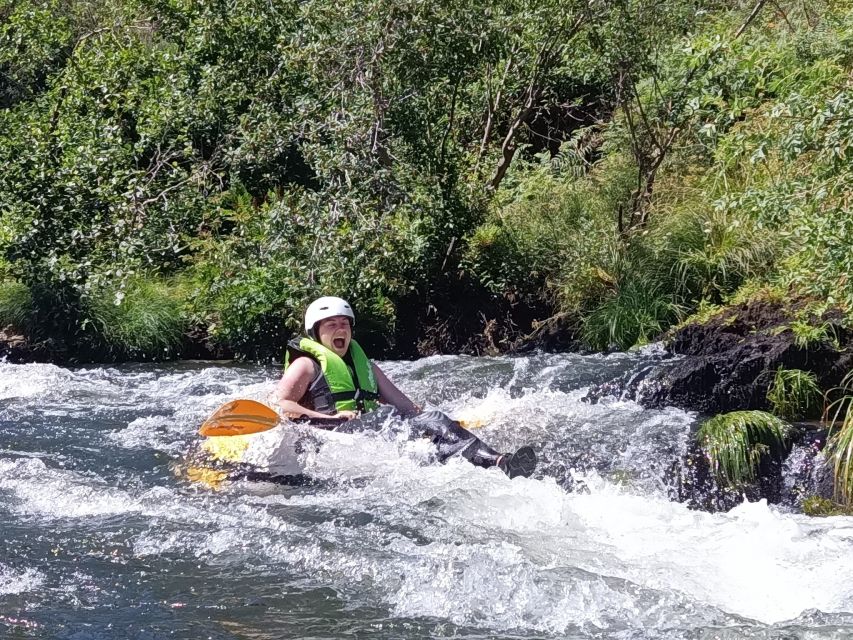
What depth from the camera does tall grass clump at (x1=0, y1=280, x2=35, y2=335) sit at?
10656 mm

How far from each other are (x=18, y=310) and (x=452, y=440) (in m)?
6.29

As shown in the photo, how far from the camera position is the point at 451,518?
5266 millimetres

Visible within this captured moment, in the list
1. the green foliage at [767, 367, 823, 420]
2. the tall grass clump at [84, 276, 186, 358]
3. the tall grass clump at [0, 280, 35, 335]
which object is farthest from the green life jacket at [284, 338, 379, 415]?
the tall grass clump at [0, 280, 35, 335]

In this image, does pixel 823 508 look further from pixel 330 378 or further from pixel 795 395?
pixel 330 378

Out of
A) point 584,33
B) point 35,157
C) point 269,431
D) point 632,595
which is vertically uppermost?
point 584,33

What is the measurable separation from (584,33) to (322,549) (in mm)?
6610

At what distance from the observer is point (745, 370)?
7.10m

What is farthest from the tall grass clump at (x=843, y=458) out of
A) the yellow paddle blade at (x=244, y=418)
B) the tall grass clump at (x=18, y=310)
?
the tall grass clump at (x=18, y=310)

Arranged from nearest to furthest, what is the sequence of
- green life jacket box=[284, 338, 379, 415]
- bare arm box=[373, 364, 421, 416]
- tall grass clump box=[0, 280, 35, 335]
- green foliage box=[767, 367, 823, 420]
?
green life jacket box=[284, 338, 379, 415], green foliage box=[767, 367, 823, 420], bare arm box=[373, 364, 421, 416], tall grass clump box=[0, 280, 35, 335]

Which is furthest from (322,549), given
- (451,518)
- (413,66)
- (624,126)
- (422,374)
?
(624,126)

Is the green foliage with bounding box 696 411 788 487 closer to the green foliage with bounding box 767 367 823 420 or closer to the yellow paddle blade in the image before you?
the green foliage with bounding box 767 367 823 420

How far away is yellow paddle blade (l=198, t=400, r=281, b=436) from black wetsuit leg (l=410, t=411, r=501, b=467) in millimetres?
866

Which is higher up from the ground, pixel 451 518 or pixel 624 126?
pixel 624 126

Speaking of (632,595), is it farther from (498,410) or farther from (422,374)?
(422,374)
